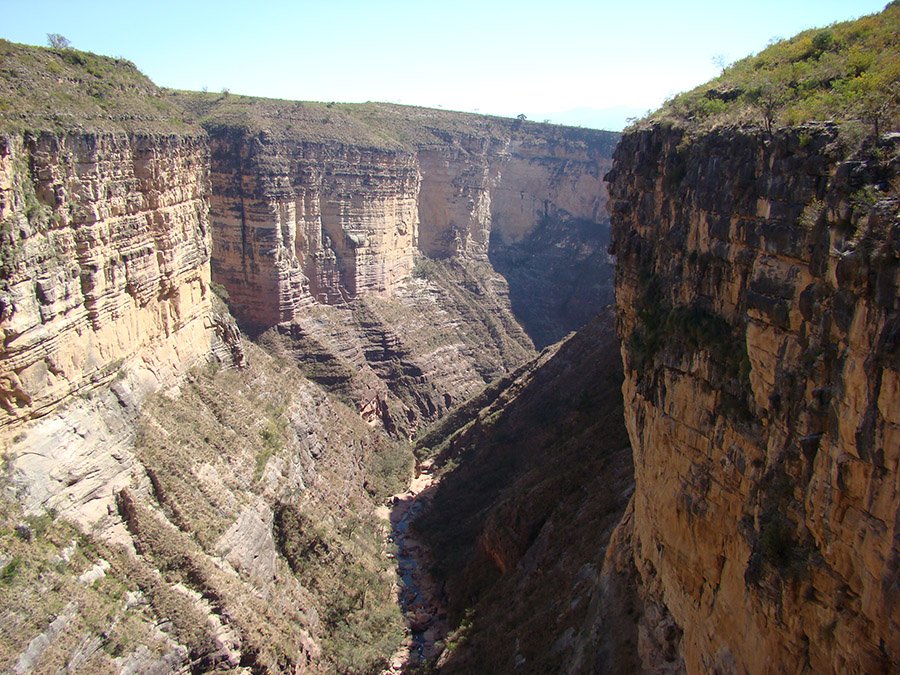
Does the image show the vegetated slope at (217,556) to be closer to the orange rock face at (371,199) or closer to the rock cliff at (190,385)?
the rock cliff at (190,385)

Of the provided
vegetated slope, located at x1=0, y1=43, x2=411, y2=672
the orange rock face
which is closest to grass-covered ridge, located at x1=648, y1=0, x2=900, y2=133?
vegetated slope, located at x1=0, y1=43, x2=411, y2=672

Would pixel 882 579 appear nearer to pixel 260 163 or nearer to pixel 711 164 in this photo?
pixel 711 164

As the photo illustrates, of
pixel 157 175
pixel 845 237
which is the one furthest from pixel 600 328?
pixel 845 237

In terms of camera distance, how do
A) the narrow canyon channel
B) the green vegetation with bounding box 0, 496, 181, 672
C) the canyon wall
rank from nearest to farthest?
the green vegetation with bounding box 0, 496, 181, 672 < the narrow canyon channel < the canyon wall

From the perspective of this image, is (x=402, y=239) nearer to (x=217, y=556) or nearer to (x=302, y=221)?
(x=302, y=221)

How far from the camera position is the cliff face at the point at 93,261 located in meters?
22.0

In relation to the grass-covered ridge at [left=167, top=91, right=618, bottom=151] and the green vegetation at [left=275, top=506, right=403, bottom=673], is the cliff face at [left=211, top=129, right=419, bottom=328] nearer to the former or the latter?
the grass-covered ridge at [left=167, top=91, right=618, bottom=151]

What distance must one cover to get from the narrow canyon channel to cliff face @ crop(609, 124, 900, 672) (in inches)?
593

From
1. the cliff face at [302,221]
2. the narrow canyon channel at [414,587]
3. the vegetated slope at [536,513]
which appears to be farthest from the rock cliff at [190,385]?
the vegetated slope at [536,513]

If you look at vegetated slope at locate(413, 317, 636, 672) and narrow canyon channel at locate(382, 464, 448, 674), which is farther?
narrow canyon channel at locate(382, 464, 448, 674)

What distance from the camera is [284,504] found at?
33969 millimetres

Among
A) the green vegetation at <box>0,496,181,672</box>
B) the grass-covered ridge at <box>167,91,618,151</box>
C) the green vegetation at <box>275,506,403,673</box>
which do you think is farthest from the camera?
the grass-covered ridge at <box>167,91,618,151</box>

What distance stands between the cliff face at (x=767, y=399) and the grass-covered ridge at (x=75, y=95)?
18474 mm

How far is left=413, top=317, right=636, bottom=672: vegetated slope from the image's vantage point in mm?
23828
